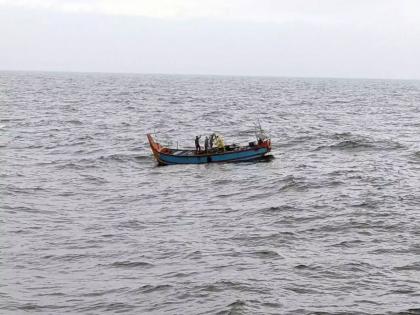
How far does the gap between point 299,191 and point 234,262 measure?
11.0 metres

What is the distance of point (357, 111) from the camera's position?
80750 mm

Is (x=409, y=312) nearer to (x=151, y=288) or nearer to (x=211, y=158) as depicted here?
(x=151, y=288)

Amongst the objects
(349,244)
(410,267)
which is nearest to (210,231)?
(349,244)

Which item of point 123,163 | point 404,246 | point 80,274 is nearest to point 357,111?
point 123,163

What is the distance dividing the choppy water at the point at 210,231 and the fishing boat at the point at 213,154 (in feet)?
2.22

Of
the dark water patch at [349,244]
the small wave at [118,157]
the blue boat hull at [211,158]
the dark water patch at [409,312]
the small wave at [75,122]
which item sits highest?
the small wave at [75,122]

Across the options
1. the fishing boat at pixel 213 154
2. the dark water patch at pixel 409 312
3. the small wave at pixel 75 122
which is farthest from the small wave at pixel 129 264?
the small wave at pixel 75 122

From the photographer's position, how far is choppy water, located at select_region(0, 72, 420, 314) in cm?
1491

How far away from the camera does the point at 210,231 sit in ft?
69.2

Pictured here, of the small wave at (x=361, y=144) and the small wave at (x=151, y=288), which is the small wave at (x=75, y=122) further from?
the small wave at (x=151, y=288)

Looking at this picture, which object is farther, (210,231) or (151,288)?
(210,231)

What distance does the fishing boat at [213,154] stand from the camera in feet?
116

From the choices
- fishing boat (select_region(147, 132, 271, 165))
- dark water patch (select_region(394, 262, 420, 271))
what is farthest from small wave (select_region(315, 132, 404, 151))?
dark water patch (select_region(394, 262, 420, 271))

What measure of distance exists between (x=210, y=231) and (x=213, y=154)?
14478mm
